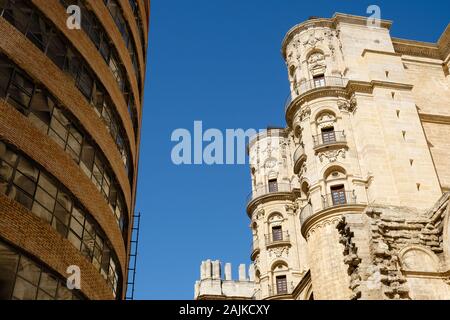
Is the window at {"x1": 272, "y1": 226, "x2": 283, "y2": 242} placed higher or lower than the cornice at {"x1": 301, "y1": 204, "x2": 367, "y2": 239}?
higher

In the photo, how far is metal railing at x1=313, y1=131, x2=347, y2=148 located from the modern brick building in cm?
1315

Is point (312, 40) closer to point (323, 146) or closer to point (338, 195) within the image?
point (323, 146)

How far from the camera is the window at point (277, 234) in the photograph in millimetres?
44031

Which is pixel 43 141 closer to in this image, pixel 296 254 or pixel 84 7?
pixel 84 7

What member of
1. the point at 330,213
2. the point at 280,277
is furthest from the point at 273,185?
the point at 330,213

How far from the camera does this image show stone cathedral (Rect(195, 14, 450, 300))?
23281 millimetres

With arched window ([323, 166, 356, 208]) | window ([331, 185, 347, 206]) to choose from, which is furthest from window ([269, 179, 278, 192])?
window ([331, 185, 347, 206])

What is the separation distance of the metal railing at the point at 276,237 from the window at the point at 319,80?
1389 centimetres

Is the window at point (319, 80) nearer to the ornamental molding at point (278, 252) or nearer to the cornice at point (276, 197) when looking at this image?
the cornice at point (276, 197)

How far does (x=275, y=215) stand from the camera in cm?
4547

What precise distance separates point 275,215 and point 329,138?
13.9 meters

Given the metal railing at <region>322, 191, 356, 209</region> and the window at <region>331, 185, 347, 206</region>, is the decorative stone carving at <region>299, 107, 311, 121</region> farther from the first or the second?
the metal railing at <region>322, 191, 356, 209</region>

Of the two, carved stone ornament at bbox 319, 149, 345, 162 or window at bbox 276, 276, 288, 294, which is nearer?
carved stone ornament at bbox 319, 149, 345, 162

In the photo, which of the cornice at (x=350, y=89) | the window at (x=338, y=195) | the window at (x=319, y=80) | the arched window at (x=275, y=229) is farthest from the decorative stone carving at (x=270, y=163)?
the window at (x=338, y=195)
